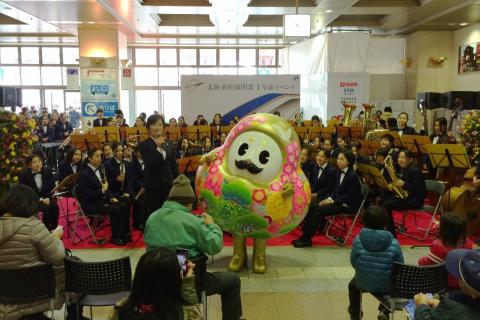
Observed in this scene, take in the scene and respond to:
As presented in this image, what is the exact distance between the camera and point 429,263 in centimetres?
343

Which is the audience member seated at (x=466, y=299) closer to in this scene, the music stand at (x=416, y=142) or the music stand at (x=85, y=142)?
the music stand at (x=416, y=142)

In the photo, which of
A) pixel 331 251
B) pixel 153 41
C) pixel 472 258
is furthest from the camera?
pixel 153 41

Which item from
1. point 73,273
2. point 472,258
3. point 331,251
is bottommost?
point 331,251

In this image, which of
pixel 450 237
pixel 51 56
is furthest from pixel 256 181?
pixel 51 56

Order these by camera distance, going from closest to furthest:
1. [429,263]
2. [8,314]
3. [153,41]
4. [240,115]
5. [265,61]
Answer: [8,314] < [429,263] < [240,115] < [153,41] < [265,61]

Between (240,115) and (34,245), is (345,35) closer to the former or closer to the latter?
(240,115)

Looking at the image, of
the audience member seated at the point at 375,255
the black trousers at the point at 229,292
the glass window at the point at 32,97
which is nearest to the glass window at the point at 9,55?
the glass window at the point at 32,97

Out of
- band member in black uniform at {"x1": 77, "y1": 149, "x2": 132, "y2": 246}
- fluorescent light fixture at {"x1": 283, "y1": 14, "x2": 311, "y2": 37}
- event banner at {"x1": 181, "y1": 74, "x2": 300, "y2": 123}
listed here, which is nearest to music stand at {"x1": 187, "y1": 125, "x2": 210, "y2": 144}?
event banner at {"x1": 181, "y1": 74, "x2": 300, "y2": 123}

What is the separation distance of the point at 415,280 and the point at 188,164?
4.34m

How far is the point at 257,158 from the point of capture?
15.2 ft

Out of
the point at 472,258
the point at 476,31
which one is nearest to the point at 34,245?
the point at 472,258

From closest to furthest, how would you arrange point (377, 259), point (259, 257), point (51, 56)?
point (377, 259) < point (259, 257) < point (51, 56)

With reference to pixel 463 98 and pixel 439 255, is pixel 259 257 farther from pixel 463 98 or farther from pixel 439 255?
pixel 463 98

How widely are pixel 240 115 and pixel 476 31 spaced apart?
7.88 meters
